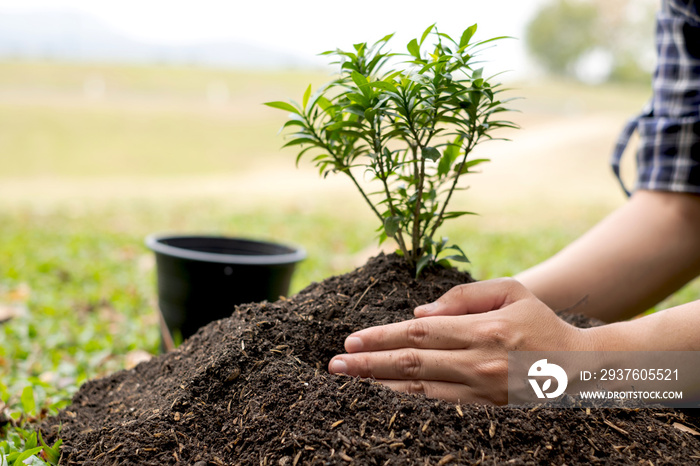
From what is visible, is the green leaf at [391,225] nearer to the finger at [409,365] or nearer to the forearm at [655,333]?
the finger at [409,365]

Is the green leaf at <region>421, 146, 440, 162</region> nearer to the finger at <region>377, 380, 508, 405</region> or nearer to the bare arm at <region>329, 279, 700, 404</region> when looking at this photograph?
the bare arm at <region>329, 279, 700, 404</region>

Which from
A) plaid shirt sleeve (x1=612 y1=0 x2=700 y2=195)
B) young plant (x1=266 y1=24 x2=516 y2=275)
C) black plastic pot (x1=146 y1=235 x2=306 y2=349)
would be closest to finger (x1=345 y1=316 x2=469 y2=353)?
young plant (x1=266 y1=24 x2=516 y2=275)

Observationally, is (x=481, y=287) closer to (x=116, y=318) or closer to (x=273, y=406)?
(x=273, y=406)

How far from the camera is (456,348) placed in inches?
53.1

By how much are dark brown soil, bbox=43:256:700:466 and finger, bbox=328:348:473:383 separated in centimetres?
4

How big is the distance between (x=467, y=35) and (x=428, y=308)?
0.69 meters

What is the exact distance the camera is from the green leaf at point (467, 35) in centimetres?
139

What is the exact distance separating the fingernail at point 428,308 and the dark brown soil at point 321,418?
0.06m

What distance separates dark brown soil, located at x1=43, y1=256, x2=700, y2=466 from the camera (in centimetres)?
118

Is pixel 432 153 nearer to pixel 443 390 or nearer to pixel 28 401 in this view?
pixel 443 390

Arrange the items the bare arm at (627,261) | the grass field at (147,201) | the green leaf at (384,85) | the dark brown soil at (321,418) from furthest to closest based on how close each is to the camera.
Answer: the grass field at (147,201) → the bare arm at (627,261) → the green leaf at (384,85) → the dark brown soil at (321,418)

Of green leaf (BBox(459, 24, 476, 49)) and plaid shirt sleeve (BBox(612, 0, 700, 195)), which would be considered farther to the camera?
plaid shirt sleeve (BBox(612, 0, 700, 195))

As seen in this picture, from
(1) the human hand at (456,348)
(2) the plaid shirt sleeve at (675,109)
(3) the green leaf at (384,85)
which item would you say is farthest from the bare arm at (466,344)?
(2) the plaid shirt sleeve at (675,109)

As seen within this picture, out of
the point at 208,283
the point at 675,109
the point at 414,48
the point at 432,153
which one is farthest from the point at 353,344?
the point at 675,109
